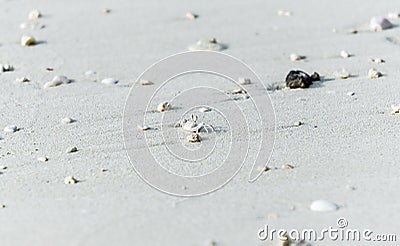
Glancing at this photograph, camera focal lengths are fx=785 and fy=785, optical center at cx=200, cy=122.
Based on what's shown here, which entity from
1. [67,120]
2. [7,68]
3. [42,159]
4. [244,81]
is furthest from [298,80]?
[7,68]

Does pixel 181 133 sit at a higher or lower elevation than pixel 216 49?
lower

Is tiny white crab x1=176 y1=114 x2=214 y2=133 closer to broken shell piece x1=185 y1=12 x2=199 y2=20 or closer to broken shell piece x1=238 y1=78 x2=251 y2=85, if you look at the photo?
broken shell piece x1=238 y1=78 x2=251 y2=85

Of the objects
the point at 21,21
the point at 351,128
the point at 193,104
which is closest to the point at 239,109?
the point at 193,104

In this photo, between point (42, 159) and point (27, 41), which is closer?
point (42, 159)

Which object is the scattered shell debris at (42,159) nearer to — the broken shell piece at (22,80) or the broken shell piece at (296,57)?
the broken shell piece at (22,80)

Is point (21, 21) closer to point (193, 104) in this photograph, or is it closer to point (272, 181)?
point (193, 104)

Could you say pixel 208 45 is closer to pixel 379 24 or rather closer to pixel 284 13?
pixel 284 13
